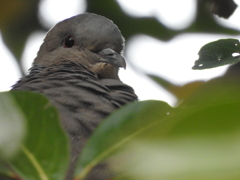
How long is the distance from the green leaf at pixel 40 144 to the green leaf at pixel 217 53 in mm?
637

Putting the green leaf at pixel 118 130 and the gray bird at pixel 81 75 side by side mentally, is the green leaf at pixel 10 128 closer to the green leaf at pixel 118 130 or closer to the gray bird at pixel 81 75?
the green leaf at pixel 118 130

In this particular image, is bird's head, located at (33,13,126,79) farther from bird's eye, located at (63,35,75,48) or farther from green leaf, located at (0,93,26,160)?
green leaf, located at (0,93,26,160)

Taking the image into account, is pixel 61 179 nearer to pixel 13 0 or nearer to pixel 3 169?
pixel 3 169

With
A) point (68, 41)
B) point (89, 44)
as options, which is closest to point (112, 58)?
point (89, 44)

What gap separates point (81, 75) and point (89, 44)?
0.40 meters

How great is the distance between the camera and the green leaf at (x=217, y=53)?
4.41 feet

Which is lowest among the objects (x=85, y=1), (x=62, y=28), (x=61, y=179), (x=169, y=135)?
(x=61, y=179)

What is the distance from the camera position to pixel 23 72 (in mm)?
3061

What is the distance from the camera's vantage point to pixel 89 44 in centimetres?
263

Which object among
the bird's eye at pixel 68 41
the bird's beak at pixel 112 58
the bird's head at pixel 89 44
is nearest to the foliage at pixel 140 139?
the bird's beak at pixel 112 58

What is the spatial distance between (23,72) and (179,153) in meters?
2.49

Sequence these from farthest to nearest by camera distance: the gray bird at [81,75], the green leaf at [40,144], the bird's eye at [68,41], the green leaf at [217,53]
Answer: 1. the bird's eye at [68,41]
2. the gray bird at [81,75]
3. the green leaf at [217,53]
4. the green leaf at [40,144]

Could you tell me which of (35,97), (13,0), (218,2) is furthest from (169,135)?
(13,0)

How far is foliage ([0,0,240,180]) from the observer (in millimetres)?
667
